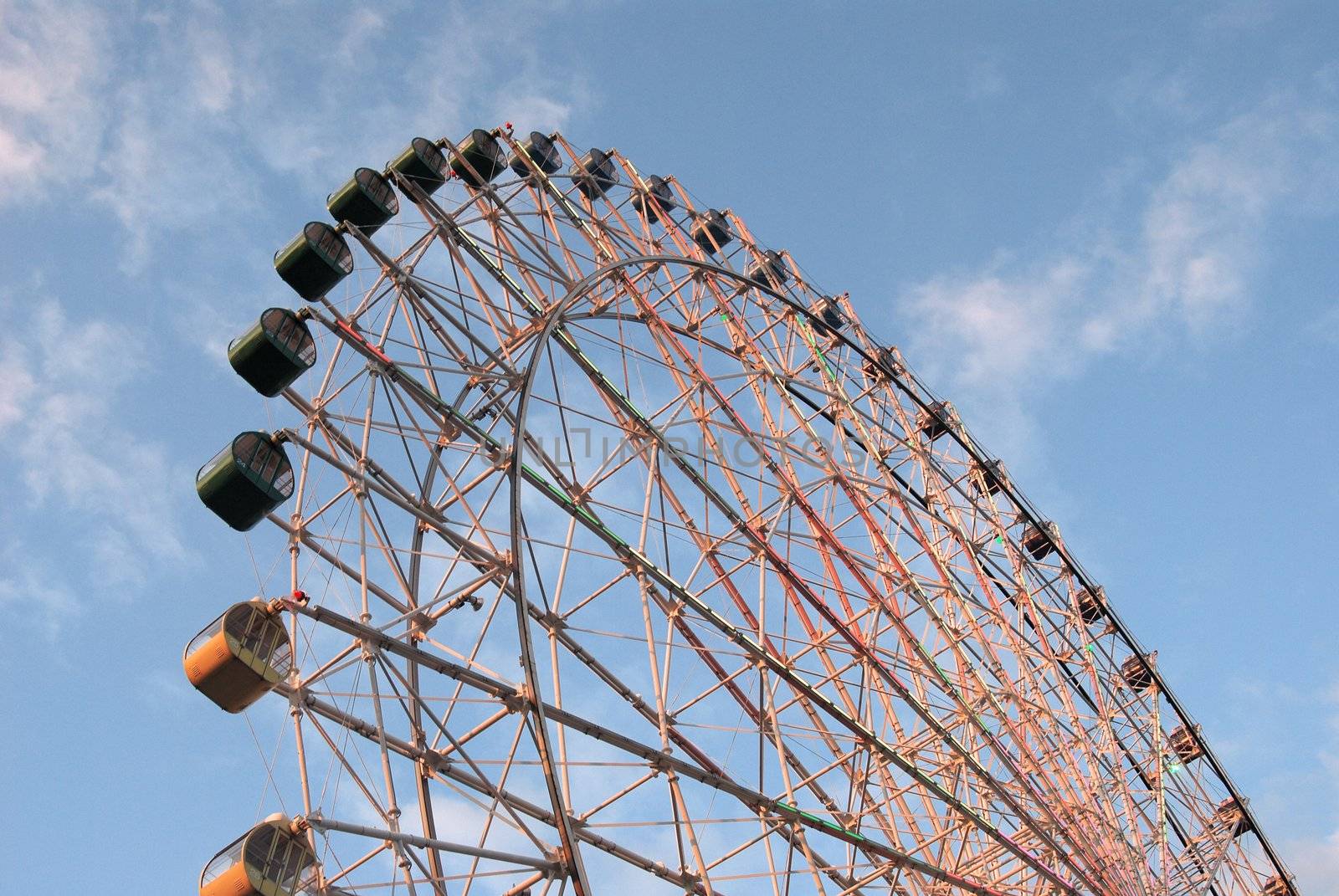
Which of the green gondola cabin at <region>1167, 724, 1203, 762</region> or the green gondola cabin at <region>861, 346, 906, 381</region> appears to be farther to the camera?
the green gondola cabin at <region>1167, 724, 1203, 762</region>

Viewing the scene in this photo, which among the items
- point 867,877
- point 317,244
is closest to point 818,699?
point 867,877

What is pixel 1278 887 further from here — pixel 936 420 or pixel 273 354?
pixel 273 354

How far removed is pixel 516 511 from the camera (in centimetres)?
1413

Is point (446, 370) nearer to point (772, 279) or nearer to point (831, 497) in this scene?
point (831, 497)

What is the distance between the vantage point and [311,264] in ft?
57.9

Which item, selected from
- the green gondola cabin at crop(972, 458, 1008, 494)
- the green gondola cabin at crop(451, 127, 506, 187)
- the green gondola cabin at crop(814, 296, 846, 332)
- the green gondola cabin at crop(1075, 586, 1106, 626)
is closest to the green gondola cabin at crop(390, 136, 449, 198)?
the green gondola cabin at crop(451, 127, 506, 187)

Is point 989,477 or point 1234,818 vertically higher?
point 989,477

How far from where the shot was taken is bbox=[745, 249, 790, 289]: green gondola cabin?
2912 centimetres

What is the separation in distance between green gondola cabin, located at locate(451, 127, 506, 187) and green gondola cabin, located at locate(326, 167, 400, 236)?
225 cm

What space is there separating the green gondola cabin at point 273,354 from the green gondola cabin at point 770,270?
1413 cm

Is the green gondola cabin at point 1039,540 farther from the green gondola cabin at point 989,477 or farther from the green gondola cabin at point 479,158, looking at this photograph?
the green gondola cabin at point 479,158

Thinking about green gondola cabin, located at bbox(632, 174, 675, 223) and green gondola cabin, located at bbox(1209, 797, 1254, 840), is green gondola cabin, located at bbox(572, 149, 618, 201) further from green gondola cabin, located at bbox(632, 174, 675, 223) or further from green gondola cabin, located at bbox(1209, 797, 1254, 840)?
green gondola cabin, located at bbox(1209, 797, 1254, 840)

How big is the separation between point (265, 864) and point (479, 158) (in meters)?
12.1

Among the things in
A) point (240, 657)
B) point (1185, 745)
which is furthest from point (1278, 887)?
point (240, 657)
